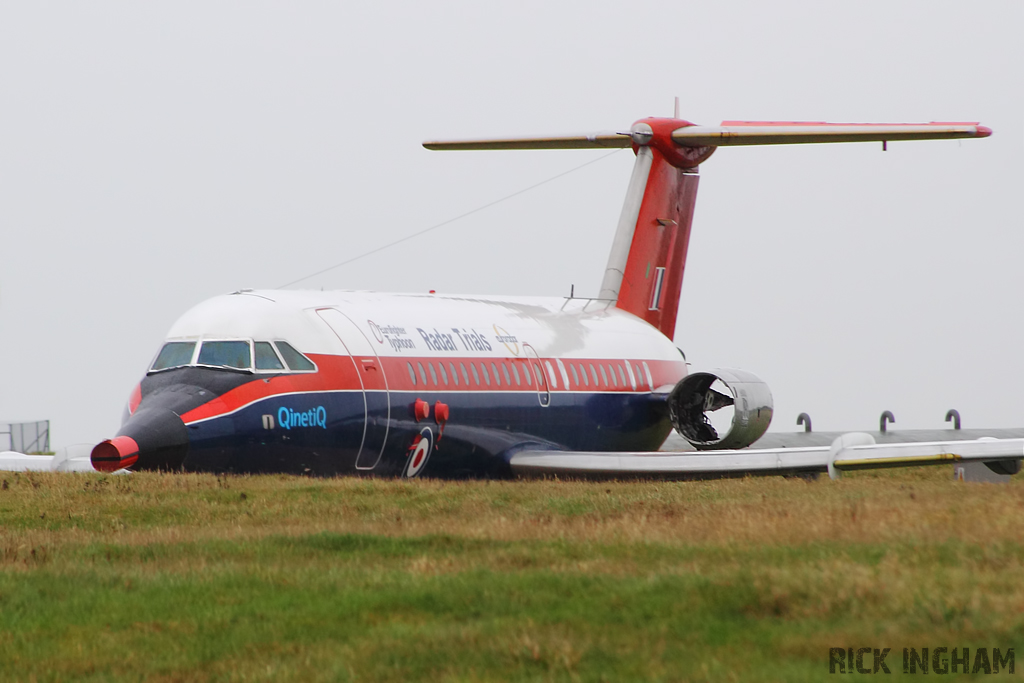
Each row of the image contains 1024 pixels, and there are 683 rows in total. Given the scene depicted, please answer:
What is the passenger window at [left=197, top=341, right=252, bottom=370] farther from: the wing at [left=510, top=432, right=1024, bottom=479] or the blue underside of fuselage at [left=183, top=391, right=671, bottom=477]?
the wing at [left=510, top=432, right=1024, bottom=479]

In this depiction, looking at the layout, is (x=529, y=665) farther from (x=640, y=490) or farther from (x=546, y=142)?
(x=546, y=142)

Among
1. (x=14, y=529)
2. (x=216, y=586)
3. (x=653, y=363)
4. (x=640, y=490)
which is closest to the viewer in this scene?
(x=216, y=586)

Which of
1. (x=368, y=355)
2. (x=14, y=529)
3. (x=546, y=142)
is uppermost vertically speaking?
(x=546, y=142)

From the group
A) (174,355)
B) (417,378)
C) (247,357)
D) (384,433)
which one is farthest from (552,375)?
(174,355)

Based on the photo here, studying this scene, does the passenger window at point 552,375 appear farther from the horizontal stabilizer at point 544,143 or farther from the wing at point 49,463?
the wing at point 49,463

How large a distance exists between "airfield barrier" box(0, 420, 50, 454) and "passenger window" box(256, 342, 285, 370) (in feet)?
80.5

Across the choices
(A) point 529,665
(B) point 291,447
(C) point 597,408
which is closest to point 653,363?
(C) point 597,408

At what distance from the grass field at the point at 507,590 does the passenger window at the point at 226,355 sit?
495 cm

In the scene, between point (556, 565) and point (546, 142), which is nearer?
point (556, 565)

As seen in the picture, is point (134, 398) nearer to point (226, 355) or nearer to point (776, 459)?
point (226, 355)

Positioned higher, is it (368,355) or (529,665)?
(368,355)

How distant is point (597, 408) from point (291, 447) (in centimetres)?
826

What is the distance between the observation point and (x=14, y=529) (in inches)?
531

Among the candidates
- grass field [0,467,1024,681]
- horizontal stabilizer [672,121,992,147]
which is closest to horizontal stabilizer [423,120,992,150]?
horizontal stabilizer [672,121,992,147]
